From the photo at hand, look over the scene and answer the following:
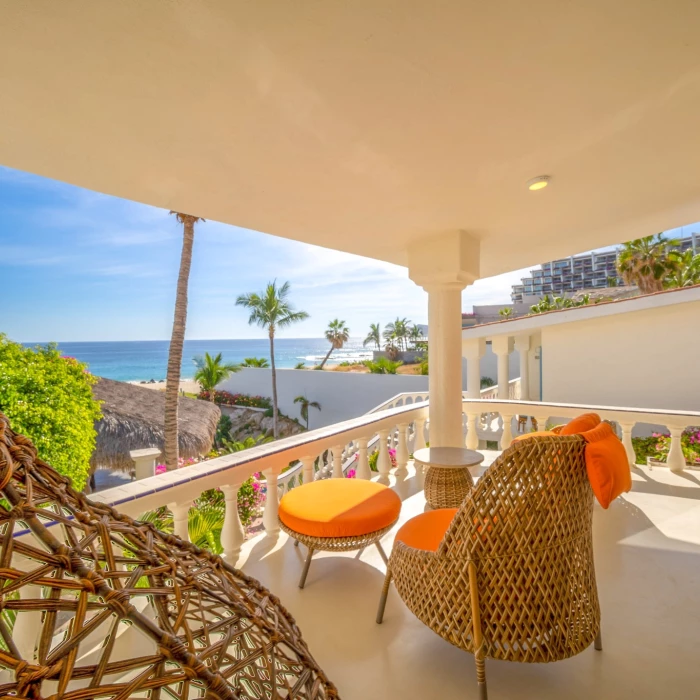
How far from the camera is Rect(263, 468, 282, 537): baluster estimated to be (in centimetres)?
253

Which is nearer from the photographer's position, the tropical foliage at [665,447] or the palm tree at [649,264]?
the tropical foliage at [665,447]

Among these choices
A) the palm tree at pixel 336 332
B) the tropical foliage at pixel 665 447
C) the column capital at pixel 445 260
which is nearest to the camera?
the column capital at pixel 445 260

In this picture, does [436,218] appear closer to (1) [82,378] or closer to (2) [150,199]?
(2) [150,199]

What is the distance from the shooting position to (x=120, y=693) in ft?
1.35

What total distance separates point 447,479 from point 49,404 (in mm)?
4858

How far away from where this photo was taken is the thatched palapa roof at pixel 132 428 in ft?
30.7

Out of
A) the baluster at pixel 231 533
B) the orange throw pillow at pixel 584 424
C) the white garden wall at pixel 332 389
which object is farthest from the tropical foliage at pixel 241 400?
the orange throw pillow at pixel 584 424

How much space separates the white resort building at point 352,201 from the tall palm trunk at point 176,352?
6.39m

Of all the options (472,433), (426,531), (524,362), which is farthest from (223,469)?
(524,362)

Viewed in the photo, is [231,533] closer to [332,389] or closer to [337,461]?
[337,461]

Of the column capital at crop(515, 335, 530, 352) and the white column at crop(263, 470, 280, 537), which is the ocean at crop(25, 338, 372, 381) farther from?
the white column at crop(263, 470, 280, 537)

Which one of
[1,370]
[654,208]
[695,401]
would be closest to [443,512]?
[654,208]

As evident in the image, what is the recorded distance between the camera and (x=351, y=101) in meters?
1.55

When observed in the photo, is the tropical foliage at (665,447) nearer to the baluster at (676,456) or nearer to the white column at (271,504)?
the baluster at (676,456)
